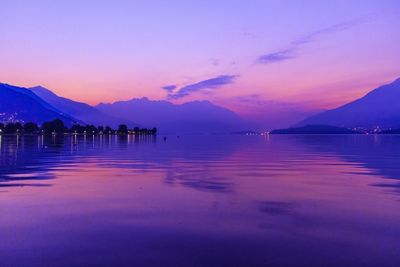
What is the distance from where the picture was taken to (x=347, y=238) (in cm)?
1084

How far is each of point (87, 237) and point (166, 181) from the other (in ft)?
37.7

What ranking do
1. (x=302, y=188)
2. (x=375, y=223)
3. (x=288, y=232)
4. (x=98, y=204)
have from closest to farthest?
(x=288, y=232), (x=375, y=223), (x=98, y=204), (x=302, y=188)

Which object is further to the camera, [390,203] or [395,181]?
[395,181]

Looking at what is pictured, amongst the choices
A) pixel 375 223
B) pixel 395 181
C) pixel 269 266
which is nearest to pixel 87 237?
pixel 269 266

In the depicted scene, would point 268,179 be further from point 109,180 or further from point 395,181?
point 109,180

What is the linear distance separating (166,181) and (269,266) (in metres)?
13.9

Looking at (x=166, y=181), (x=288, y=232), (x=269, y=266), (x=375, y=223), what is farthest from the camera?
(x=166, y=181)

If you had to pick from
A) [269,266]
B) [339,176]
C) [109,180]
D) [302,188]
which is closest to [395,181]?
[339,176]

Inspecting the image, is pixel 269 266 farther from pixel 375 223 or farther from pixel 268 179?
pixel 268 179

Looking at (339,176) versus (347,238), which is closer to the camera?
(347,238)

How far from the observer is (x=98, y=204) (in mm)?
15461

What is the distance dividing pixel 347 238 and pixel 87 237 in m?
6.71

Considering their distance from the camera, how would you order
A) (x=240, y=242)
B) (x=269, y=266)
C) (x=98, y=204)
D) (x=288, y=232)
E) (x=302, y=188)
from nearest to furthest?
(x=269, y=266) → (x=240, y=242) → (x=288, y=232) → (x=98, y=204) → (x=302, y=188)

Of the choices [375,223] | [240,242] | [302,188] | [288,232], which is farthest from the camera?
[302,188]
